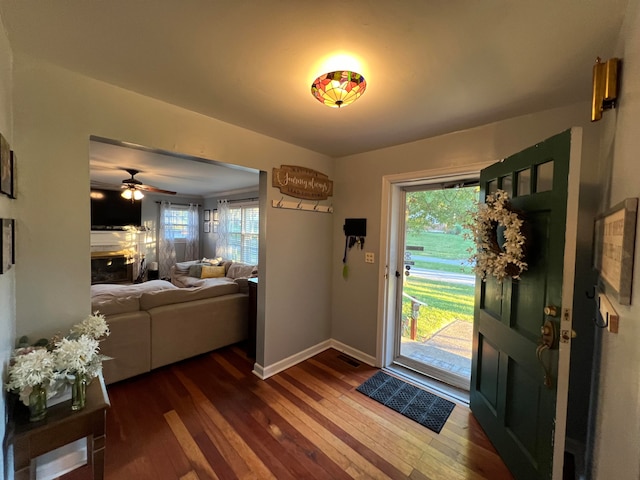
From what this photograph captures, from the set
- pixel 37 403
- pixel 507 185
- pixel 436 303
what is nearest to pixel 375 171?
pixel 507 185

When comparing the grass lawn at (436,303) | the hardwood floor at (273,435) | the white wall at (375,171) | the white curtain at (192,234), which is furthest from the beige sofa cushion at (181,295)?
the white curtain at (192,234)

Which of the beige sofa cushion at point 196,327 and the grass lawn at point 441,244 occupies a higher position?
the grass lawn at point 441,244

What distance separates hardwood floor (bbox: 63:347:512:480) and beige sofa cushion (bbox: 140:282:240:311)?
2.25 feet

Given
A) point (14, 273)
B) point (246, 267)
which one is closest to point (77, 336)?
point (14, 273)

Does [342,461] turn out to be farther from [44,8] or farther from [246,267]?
[246,267]

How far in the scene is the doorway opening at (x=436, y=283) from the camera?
103 inches

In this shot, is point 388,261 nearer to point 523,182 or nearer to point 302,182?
point 302,182

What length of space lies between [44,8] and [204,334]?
8.80 feet

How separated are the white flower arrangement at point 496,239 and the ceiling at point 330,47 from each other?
67 cm

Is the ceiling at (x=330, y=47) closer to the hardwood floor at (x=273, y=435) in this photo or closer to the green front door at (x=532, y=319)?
the green front door at (x=532, y=319)

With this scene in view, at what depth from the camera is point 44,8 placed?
1.03 meters

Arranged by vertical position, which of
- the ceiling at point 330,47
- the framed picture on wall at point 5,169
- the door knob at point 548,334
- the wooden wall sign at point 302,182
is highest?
the ceiling at point 330,47

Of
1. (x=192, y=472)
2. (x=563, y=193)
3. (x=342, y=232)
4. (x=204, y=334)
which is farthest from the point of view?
(x=342, y=232)

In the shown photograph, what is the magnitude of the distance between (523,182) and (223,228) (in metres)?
5.69
